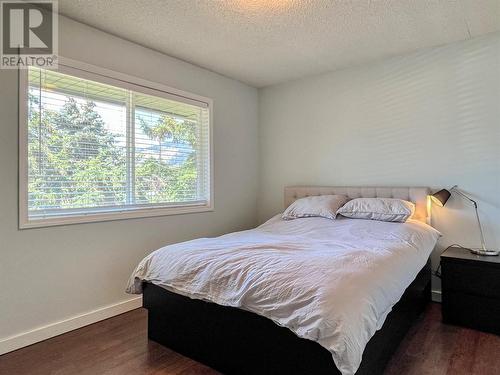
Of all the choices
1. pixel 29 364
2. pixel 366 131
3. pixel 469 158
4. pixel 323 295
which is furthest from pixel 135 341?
pixel 469 158

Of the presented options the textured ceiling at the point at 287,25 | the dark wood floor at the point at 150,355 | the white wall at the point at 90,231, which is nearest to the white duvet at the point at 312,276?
the dark wood floor at the point at 150,355

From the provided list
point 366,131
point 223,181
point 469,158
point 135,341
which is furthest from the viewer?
point 223,181

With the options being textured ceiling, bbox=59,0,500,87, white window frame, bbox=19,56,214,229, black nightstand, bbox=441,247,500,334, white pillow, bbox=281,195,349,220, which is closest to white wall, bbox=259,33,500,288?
textured ceiling, bbox=59,0,500,87

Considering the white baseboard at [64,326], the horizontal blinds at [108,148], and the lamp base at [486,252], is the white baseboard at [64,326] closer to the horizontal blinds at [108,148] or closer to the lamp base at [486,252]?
the horizontal blinds at [108,148]

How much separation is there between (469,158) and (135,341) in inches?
128

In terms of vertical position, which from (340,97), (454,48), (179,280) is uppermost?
(454,48)

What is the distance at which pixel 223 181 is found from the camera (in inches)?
148

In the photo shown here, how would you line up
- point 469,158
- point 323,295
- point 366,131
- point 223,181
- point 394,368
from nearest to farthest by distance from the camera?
point 323,295 → point 394,368 → point 469,158 → point 366,131 → point 223,181

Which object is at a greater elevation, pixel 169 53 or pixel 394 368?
pixel 169 53

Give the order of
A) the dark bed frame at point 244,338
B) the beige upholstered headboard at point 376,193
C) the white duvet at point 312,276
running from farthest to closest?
1. the beige upholstered headboard at point 376,193
2. the dark bed frame at point 244,338
3. the white duvet at point 312,276

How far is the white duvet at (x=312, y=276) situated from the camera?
1329 millimetres

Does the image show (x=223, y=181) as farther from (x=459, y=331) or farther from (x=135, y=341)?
(x=459, y=331)

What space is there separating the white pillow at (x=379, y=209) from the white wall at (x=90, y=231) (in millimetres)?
1500

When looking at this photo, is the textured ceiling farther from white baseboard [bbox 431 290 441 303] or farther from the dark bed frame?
white baseboard [bbox 431 290 441 303]
